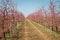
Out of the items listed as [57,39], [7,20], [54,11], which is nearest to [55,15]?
[54,11]

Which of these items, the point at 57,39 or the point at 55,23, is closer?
the point at 57,39

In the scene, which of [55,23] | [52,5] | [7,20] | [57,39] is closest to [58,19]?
[55,23]

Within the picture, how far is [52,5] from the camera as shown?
3956 cm

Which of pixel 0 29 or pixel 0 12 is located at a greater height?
pixel 0 12

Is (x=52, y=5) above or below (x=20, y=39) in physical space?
above

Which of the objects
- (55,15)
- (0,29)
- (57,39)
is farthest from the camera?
(55,15)

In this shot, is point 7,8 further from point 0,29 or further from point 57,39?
point 57,39

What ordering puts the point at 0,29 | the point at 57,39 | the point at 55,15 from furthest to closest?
the point at 55,15, the point at 57,39, the point at 0,29

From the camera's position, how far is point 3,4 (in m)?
27.3

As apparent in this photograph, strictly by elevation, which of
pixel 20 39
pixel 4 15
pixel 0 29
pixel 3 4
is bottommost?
pixel 20 39

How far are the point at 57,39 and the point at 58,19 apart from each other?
1114cm

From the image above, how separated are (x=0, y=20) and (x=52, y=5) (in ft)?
53.8

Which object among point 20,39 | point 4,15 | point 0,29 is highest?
point 4,15

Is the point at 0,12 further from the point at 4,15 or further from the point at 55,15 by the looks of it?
the point at 55,15
